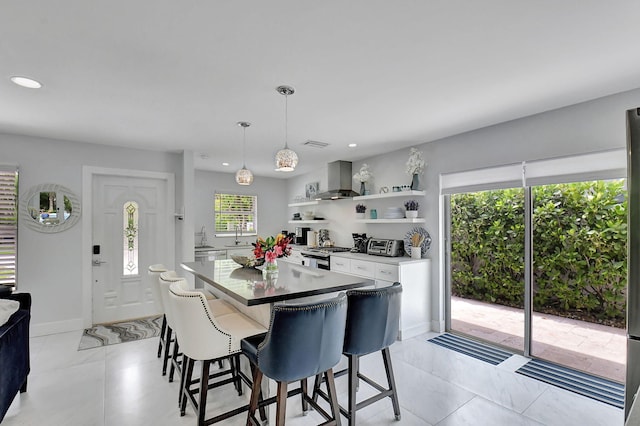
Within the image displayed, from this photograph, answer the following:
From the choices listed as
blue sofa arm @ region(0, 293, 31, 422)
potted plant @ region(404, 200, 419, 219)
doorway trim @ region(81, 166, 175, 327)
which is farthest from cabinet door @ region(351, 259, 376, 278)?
doorway trim @ region(81, 166, 175, 327)

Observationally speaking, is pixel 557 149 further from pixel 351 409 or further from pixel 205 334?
Result: pixel 205 334

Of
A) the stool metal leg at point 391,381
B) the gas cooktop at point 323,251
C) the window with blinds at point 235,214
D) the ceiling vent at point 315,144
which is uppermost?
the ceiling vent at point 315,144

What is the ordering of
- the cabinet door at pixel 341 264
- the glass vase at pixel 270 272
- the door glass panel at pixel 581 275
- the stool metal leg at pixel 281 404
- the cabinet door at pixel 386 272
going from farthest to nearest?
the cabinet door at pixel 341 264, the cabinet door at pixel 386 272, the door glass panel at pixel 581 275, the glass vase at pixel 270 272, the stool metal leg at pixel 281 404

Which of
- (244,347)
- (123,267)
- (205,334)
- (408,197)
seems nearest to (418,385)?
(244,347)

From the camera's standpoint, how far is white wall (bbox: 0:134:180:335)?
3971mm

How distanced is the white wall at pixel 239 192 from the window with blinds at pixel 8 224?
2.47 metres

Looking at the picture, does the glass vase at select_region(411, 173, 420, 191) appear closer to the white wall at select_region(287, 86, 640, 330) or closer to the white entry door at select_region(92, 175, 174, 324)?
the white wall at select_region(287, 86, 640, 330)

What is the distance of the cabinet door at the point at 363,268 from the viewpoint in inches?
166

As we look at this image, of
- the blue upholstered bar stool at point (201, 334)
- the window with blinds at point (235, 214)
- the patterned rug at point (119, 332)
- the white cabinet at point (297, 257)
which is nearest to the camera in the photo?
the blue upholstered bar stool at point (201, 334)

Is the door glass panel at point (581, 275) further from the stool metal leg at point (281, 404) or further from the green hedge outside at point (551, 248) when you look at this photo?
Result: the stool metal leg at point (281, 404)

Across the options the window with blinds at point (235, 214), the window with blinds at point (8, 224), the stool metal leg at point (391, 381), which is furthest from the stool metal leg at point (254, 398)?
the window with blinds at point (235, 214)

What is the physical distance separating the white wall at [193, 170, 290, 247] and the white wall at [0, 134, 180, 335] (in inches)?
77.1

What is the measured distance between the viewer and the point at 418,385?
285 cm

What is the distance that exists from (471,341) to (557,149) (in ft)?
7.57
